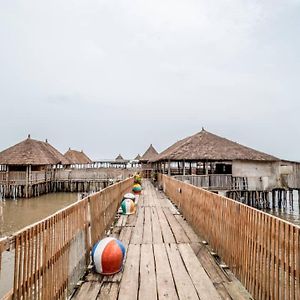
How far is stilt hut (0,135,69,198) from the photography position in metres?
30.2

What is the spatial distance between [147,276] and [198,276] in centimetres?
78

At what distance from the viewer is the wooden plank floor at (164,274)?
397 cm

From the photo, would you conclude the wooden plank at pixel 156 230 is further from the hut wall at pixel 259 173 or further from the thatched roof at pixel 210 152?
the hut wall at pixel 259 173

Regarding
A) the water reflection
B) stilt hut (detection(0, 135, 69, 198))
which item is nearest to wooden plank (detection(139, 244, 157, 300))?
the water reflection

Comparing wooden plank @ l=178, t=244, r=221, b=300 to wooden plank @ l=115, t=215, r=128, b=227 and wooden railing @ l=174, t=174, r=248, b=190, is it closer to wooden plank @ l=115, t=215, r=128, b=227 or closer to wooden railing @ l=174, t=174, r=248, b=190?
wooden plank @ l=115, t=215, r=128, b=227

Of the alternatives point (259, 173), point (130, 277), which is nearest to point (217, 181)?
point (259, 173)

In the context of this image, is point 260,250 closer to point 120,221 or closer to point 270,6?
point 120,221

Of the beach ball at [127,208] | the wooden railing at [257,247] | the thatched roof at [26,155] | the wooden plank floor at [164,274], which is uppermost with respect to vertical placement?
the thatched roof at [26,155]

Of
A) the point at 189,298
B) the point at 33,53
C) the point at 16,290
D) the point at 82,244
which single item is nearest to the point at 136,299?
the point at 189,298

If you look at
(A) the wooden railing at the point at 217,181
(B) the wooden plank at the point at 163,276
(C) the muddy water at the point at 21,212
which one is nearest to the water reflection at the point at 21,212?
(C) the muddy water at the point at 21,212

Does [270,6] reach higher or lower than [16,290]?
higher

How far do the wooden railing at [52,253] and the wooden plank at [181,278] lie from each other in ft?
4.82

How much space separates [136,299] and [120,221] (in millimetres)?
5518

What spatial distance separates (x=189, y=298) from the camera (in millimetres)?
3832
